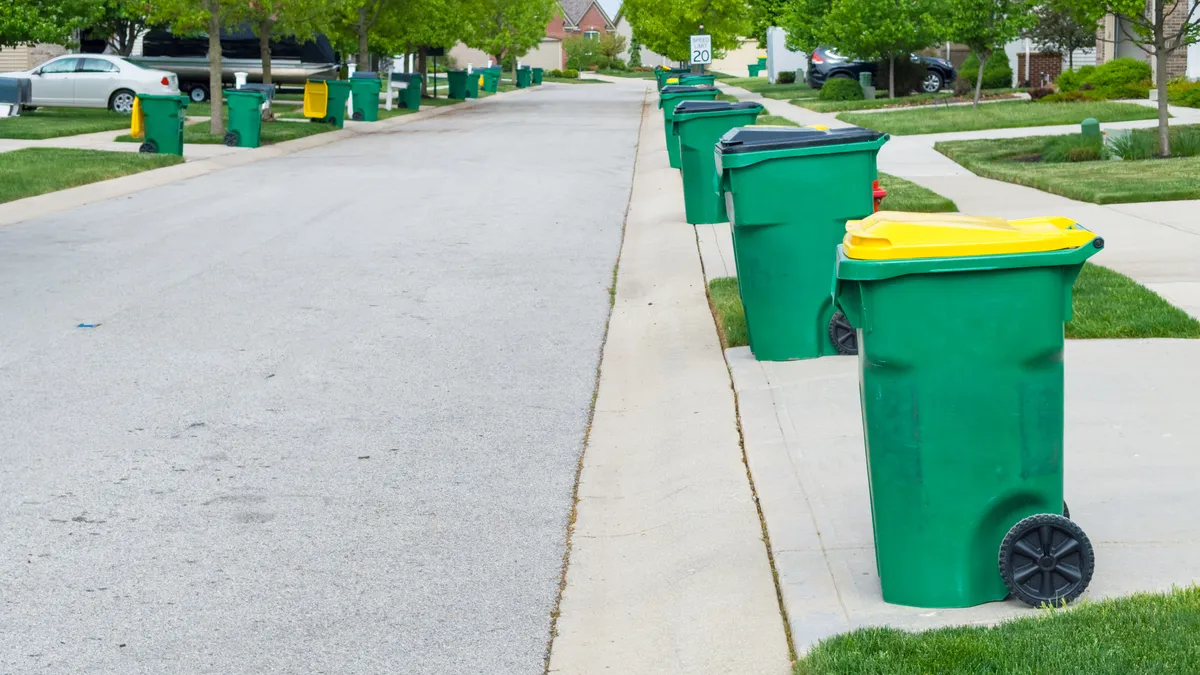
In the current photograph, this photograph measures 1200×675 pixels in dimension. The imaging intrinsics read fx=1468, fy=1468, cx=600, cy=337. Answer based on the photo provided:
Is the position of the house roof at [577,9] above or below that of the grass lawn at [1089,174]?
above

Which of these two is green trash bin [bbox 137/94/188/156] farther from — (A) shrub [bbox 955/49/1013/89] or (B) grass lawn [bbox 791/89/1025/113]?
(A) shrub [bbox 955/49/1013/89]

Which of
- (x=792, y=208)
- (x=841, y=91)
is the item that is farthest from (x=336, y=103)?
(x=792, y=208)

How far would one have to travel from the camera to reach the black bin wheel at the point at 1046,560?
4.38 m

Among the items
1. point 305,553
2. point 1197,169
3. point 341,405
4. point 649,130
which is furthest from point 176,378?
point 649,130

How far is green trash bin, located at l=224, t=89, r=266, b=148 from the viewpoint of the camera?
25.1 meters

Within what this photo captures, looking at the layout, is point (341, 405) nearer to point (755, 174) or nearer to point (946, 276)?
point (755, 174)

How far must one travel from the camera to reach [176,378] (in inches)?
319

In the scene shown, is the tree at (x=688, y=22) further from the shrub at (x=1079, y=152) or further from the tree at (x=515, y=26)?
the shrub at (x=1079, y=152)

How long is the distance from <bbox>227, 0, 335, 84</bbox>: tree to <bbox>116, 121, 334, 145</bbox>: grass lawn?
5.64ft

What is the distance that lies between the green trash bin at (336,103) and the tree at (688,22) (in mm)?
17753

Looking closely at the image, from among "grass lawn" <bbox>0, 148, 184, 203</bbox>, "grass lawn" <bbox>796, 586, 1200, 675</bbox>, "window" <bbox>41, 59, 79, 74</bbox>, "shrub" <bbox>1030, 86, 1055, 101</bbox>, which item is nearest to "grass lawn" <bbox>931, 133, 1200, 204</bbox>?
"grass lawn" <bbox>796, 586, 1200, 675</bbox>

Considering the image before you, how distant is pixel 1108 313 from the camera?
340 inches

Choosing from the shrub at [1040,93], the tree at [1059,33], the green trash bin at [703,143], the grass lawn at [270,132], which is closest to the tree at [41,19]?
the grass lawn at [270,132]

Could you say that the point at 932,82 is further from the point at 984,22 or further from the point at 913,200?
the point at 913,200
